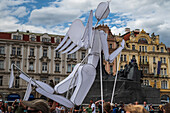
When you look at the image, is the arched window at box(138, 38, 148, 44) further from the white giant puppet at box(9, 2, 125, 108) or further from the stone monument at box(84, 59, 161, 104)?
the white giant puppet at box(9, 2, 125, 108)

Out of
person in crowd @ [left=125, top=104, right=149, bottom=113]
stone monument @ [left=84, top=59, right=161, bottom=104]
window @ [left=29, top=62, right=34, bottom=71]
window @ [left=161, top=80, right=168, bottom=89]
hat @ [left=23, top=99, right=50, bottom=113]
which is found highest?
window @ [left=29, top=62, right=34, bottom=71]

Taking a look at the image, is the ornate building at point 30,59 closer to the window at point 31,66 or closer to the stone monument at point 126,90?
the window at point 31,66

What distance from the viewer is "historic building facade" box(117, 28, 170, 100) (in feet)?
132

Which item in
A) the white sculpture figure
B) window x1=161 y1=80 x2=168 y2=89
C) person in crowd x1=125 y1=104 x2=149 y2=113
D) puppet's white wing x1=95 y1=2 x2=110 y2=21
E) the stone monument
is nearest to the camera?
person in crowd x1=125 y1=104 x2=149 y2=113

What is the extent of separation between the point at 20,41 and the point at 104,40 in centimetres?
2553

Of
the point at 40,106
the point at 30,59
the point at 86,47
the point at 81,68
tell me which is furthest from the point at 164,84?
the point at 40,106

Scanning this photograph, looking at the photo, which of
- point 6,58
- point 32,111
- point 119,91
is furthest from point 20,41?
point 32,111

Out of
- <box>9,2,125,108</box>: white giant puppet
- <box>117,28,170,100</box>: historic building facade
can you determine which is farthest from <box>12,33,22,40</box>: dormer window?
<box>9,2,125,108</box>: white giant puppet

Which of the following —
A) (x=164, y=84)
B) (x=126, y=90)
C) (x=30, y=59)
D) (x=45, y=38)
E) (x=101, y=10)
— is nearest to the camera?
(x=101, y=10)

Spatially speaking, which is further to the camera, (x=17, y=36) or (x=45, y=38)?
(x=45, y=38)

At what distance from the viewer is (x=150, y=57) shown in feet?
137

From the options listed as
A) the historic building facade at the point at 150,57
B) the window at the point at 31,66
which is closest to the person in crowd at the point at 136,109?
the window at the point at 31,66

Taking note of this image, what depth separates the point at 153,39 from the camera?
42.4 metres

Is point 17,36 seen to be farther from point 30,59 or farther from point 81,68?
point 81,68
